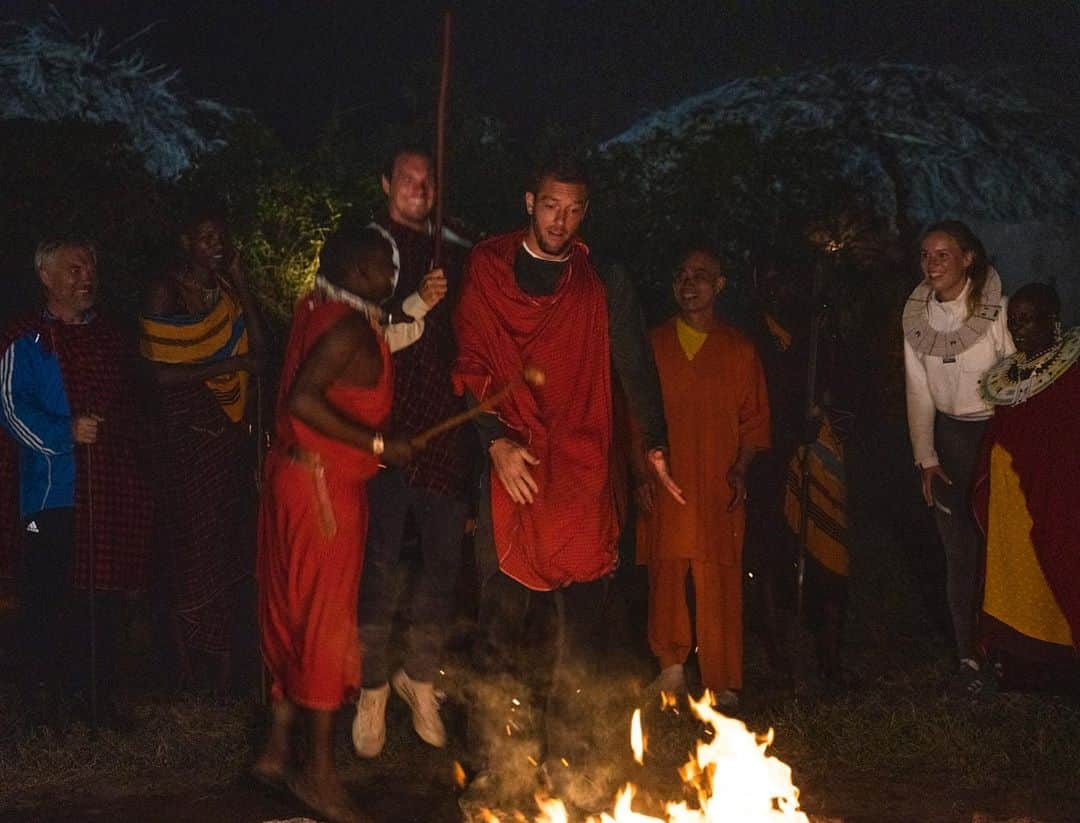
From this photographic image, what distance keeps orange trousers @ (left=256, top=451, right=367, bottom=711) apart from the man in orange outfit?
1.86 meters

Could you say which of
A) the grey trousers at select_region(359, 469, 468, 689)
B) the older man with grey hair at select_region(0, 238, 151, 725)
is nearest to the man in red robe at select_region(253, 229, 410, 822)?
the grey trousers at select_region(359, 469, 468, 689)

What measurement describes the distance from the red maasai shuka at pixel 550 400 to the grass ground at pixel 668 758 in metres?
0.82

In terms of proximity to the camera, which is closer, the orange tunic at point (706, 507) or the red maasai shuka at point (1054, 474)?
the red maasai shuka at point (1054, 474)

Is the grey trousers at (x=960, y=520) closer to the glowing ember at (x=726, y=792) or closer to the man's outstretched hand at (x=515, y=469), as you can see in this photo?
the glowing ember at (x=726, y=792)

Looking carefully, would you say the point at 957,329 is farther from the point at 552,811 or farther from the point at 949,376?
the point at 552,811

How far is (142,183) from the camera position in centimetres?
743

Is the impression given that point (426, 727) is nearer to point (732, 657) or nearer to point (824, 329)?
point (732, 657)

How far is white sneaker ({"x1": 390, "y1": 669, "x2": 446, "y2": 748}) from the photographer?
523 cm

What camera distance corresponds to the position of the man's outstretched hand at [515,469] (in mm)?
4809

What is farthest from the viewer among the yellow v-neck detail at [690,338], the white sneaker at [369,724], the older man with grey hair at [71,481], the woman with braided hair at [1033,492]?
the yellow v-neck detail at [690,338]

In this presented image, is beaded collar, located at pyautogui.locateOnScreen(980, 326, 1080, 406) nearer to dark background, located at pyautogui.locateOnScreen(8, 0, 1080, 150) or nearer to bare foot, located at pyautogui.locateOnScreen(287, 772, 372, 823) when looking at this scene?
bare foot, located at pyautogui.locateOnScreen(287, 772, 372, 823)

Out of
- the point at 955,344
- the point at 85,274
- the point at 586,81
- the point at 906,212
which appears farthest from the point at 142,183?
the point at 586,81

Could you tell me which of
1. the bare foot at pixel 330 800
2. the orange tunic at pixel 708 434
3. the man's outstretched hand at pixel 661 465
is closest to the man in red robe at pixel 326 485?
the bare foot at pixel 330 800

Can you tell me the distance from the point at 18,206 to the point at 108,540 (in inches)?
89.2
